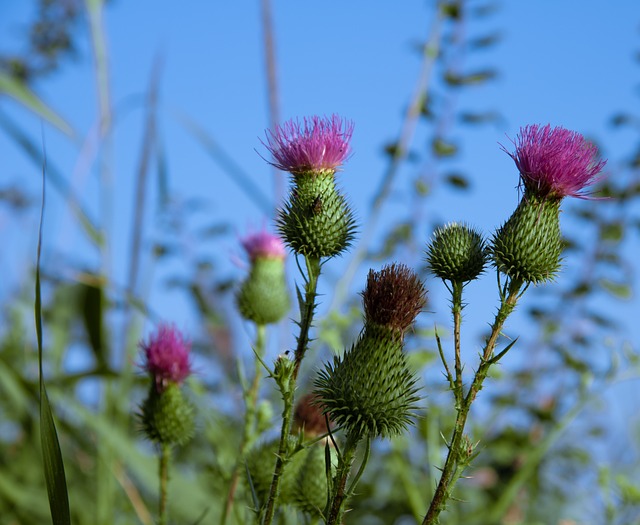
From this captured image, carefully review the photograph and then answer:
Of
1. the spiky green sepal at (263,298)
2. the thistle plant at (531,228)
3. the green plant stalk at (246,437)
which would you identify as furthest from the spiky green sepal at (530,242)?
the spiky green sepal at (263,298)

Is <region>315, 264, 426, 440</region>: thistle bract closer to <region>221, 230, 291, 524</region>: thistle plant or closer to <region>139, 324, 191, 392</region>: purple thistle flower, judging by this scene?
<region>139, 324, 191, 392</region>: purple thistle flower

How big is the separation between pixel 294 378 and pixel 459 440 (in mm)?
330

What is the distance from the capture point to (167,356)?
7.14 ft

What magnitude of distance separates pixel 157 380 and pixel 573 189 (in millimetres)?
1175

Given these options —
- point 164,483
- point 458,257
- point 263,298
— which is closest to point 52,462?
point 164,483

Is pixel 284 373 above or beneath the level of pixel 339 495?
above

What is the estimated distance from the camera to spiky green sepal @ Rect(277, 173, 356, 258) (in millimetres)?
1794

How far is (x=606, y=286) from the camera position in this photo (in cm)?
480

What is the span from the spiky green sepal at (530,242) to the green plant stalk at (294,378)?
388 millimetres

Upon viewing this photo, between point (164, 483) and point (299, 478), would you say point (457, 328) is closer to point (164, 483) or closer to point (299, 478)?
point (299, 478)

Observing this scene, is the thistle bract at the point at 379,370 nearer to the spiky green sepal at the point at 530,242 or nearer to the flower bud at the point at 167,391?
the spiky green sepal at the point at 530,242

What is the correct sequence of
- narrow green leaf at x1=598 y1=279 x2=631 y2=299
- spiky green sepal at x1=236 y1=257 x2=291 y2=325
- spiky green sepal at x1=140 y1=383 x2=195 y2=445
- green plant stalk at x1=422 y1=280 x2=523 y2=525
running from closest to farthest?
green plant stalk at x1=422 y1=280 x2=523 y2=525
spiky green sepal at x1=140 y1=383 x2=195 y2=445
spiky green sepal at x1=236 y1=257 x2=291 y2=325
narrow green leaf at x1=598 y1=279 x2=631 y2=299

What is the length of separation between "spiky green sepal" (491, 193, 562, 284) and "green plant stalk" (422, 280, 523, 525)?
120mm

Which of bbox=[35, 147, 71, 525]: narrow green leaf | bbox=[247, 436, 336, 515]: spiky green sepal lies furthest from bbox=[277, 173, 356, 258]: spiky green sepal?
bbox=[35, 147, 71, 525]: narrow green leaf
